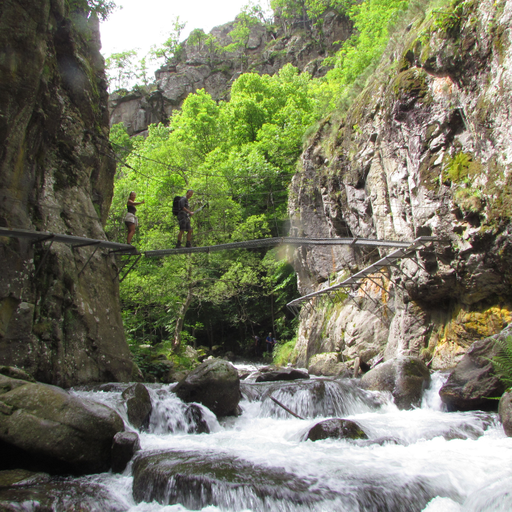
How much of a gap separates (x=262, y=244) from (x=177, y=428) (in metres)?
5.99

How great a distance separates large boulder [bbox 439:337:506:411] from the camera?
6898 mm

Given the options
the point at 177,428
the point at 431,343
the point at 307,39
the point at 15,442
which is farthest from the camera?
the point at 307,39

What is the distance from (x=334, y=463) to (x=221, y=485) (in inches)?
60.6

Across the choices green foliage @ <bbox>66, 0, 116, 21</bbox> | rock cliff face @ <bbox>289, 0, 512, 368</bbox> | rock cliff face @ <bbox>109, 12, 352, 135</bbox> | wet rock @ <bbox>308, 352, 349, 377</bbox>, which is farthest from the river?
rock cliff face @ <bbox>109, 12, 352, 135</bbox>

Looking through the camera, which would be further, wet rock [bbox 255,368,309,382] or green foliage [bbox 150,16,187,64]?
green foliage [bbox 150,16,187,64]

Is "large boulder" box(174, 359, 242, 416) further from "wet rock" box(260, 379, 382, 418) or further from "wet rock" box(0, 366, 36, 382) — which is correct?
"wet rock" box(0, 366, 36, 382)

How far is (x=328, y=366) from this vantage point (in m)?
14.1

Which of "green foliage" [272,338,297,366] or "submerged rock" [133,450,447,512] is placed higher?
"green foliage" [272,338,297,366]

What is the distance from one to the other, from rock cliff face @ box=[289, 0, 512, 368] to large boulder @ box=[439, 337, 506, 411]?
5.32 feet

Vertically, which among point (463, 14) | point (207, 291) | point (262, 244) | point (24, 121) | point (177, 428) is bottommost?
point (177, 428)

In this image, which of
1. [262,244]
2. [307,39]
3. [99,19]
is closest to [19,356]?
[262,244]

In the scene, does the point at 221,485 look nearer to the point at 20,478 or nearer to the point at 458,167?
the point at 20,478

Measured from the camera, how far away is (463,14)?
370 inches

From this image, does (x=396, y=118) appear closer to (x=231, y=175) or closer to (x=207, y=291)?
(x=207, y=291)
